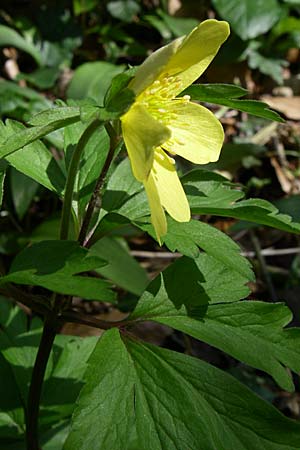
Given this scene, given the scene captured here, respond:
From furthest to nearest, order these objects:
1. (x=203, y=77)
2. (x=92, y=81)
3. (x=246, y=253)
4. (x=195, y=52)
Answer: (x=203, y=77), (x=92, y=81), (x=246, y=253), (x=195, y=52)

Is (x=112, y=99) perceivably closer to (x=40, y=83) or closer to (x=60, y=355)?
(x=60, y=355)

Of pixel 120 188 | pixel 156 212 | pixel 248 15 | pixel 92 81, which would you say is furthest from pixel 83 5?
pixel 156 212

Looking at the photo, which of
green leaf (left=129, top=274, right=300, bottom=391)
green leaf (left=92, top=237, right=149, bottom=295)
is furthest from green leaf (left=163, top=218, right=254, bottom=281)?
green leaf (left=92, top=237, right=149, bottom=295)

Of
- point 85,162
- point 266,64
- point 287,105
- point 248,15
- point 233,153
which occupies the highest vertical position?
point 85,162

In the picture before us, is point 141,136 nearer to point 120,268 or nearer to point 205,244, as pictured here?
point 205,244

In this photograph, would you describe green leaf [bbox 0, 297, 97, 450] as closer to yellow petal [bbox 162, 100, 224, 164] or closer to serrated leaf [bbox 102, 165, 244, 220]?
serrated leaf [bbox 102, 165, 244, 220]

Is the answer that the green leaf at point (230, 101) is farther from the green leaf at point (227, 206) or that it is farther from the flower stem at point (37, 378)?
the flower stem at point (37, 378)
